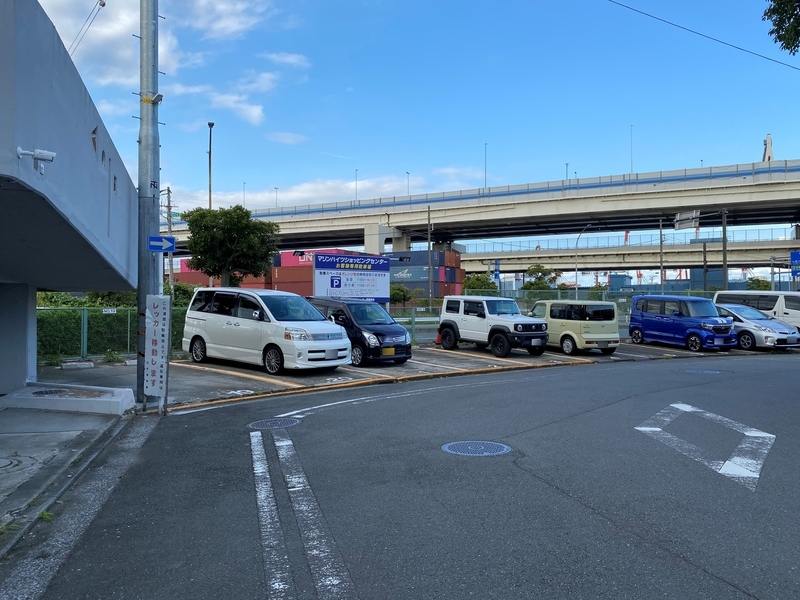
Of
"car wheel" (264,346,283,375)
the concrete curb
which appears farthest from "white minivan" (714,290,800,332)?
the concrete curb

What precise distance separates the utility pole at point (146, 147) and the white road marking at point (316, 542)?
17.2 feet

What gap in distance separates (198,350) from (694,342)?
56.6 feet

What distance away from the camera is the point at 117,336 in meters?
18.4

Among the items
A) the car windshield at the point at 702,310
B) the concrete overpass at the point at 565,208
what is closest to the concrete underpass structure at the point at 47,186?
the car windshield at the point at 702,310

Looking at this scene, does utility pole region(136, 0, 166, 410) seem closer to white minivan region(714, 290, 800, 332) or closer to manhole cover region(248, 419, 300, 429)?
manhole cover region(248, 419, 300, 429)

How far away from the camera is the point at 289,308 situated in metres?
15.7

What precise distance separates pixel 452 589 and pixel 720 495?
3.06 metres

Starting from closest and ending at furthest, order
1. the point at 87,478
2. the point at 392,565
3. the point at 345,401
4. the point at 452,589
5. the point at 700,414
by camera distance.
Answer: the point at 452,589
the point at 392,565
the point at 87,478
the point at 700,414
the point at 345,401

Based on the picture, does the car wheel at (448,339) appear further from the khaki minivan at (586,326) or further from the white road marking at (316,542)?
the white road marking at (316,542)

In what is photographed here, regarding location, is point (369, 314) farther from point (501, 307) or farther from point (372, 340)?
point (501, 307)

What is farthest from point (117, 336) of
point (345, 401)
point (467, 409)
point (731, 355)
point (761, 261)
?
point (761, 261)

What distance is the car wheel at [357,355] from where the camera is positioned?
56.7 ft

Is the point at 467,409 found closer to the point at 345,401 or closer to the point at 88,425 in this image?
the point at 345,401

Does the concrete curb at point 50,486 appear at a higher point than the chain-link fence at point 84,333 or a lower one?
lower
